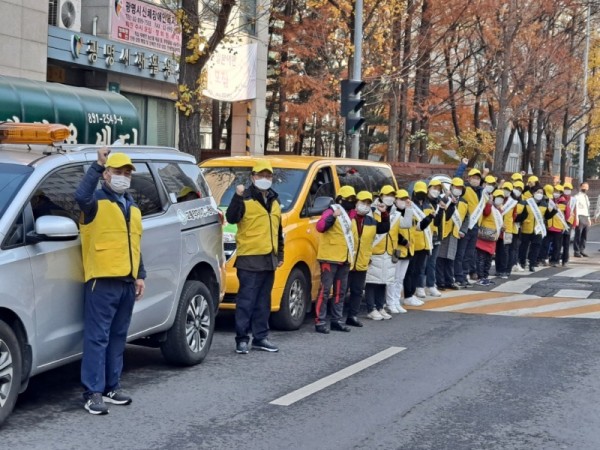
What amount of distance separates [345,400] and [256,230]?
237 centimetres

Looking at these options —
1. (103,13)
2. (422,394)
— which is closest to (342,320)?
(422,394)

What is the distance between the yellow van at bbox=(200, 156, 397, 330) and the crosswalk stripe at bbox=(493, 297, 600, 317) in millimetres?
2736

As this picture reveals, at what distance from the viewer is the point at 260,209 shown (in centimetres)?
950

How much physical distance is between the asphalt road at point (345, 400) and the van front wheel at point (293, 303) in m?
0.19

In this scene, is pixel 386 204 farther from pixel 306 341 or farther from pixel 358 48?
pixel 358 48

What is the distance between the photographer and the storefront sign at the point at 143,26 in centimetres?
2363

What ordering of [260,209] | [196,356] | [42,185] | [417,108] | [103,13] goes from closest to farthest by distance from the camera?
[42,185] < [196,356] < [260,209] < [103,13] < [417,108]

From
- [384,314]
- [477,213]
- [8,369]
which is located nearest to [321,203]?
[384,314]

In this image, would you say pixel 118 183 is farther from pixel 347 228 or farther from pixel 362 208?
pixel 362 208

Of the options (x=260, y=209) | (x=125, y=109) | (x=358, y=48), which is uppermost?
(x=358, y=48)

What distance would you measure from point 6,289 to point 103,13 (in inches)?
711

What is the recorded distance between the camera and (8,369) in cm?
630

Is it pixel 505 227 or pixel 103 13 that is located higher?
pixel 103 13

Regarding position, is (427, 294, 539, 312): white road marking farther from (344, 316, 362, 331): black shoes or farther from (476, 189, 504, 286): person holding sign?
(344, 316, 362, 331): black shoes
